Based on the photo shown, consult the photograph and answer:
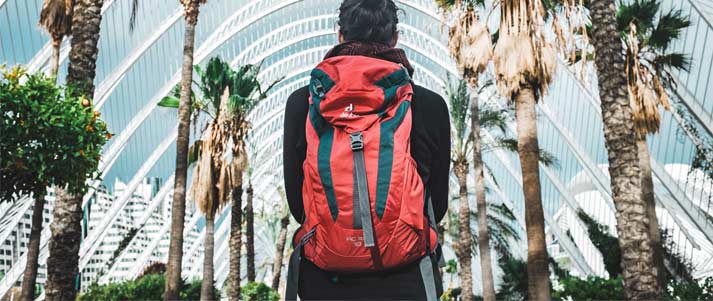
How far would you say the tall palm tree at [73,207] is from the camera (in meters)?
9.41

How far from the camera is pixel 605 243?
1183 inches

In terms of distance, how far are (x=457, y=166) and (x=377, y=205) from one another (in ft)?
89.5

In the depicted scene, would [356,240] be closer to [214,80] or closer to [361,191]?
[361,191]

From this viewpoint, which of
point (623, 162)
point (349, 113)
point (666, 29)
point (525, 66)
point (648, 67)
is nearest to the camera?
point (349, 113)

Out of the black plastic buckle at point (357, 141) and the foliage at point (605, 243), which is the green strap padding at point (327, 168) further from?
the foliage at point (605, 243)

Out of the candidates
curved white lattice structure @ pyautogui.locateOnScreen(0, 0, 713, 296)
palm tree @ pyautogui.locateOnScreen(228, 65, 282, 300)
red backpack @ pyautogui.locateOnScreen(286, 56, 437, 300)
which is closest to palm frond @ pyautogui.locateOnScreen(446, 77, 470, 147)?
curved white lattice structure @ pyautogui.locateOnScreen(0, 0, 713, 296)

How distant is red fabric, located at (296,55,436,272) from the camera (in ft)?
6.33

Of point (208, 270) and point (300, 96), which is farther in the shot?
point (208, 270)

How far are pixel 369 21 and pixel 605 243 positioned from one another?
30.2 metres

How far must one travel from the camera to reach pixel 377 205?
1.93m

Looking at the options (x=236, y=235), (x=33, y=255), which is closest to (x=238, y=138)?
(x=236, y=235)

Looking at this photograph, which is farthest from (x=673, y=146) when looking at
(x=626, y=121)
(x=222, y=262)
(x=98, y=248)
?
(x=222, y=262)

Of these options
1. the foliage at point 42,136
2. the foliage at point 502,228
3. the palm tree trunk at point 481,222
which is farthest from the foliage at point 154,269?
the foliage at point 42,136

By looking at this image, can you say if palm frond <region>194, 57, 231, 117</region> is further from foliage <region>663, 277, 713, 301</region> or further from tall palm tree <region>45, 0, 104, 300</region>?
foliage <region>663, 277, 713, 301</region>
